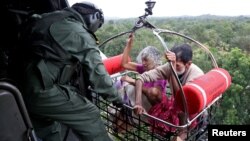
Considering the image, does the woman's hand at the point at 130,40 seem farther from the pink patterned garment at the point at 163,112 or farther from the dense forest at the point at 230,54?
the dense forest at the point at 230,54

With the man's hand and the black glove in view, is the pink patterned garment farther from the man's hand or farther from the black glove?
the black glove

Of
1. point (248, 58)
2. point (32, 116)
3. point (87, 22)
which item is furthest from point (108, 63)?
point (248, 58)

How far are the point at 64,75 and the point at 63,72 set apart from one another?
2 centimetres

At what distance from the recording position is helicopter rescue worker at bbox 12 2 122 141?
158cm

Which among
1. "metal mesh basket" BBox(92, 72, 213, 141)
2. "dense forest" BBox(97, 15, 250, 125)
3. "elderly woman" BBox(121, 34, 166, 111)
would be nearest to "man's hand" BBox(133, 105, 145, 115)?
"metal mesh basket" BBox(92, 72, 213, 141)

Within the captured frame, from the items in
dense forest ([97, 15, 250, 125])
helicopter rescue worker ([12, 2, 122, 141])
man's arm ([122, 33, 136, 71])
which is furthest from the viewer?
dense forest ([97, 15, 250, 125])

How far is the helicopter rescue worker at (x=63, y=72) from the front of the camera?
1585mm

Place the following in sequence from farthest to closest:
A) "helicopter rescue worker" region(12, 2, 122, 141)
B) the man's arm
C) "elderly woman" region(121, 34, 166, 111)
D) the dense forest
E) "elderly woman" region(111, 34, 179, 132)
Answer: the dense forest → the man's arm → "elderly woman" region(121, 34, 166, 111) → "elderly woman" region(111, 34, 179, 132) → "helicopter rescue worker" region(12, 2, 122, 141)

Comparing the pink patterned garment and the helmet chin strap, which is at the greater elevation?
the helmet chin strap

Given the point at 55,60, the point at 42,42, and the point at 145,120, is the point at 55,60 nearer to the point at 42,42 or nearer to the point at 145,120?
the point at 42,42

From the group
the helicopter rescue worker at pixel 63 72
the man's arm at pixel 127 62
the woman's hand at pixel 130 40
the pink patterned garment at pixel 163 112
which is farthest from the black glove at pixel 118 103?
the man's arm at pixel 127 62

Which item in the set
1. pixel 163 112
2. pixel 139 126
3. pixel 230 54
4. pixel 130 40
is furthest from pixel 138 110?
pixel 230 54

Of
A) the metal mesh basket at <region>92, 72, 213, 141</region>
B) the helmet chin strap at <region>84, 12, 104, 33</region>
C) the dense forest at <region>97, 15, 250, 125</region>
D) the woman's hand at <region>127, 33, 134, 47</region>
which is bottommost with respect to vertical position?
the dense forest at <region>97, 15, 250, 125</region>

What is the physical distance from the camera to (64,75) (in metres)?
1.65
